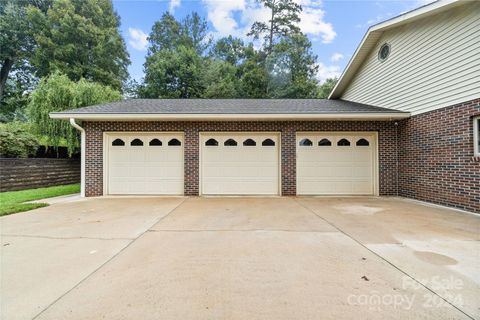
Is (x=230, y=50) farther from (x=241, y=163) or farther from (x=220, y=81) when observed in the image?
(x=241, y=163)

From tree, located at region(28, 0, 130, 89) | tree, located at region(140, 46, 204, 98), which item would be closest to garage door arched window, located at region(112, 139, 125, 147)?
tree, located at region(140, 46, 204, 98)

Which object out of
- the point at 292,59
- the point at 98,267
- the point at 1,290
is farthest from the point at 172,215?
the point at 292,59

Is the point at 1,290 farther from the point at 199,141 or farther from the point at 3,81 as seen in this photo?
the point at 3,81

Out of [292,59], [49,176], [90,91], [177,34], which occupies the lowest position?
[49,176]

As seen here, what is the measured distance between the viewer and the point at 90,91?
11.3 metres

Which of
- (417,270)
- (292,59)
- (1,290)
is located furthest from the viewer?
(292,59)

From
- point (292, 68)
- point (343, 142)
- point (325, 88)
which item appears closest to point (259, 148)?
point (343, 142)

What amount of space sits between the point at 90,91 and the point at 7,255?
10.4 meters

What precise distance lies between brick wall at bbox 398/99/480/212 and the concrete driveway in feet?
3.19

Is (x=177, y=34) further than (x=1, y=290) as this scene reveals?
Yes

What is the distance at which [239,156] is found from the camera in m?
7.76

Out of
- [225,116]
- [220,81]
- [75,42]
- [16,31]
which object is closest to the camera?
[225,116]

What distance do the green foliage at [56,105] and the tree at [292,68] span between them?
1438 cm

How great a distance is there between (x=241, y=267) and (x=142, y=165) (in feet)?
20.1
